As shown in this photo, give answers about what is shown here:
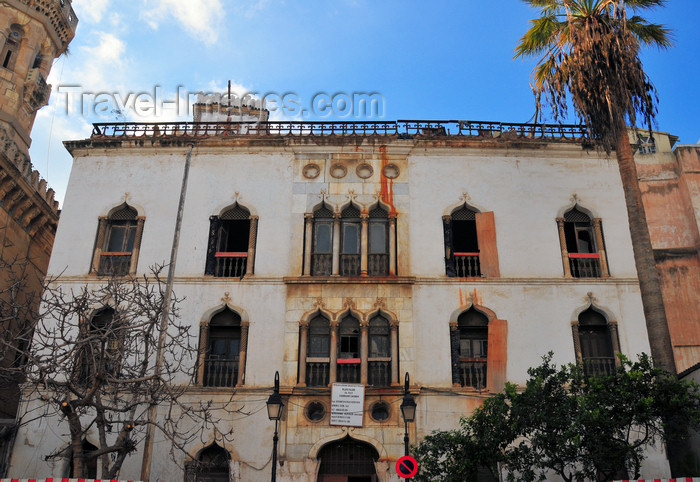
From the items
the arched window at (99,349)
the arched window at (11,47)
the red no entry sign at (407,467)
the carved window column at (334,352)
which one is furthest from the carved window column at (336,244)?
the arched window at (11,47)

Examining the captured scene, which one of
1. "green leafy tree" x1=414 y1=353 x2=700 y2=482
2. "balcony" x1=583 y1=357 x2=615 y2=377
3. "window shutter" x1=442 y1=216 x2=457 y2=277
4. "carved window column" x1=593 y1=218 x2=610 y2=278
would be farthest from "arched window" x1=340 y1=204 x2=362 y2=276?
"carved window column" x1=593 y1=218 x2=610 y2=278

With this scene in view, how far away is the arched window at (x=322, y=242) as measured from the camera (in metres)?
19.6

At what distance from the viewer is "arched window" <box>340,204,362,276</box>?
19.6 metres

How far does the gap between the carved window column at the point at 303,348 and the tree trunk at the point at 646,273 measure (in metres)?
8.91

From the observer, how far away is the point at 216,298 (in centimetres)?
1903

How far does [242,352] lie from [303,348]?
69.0 inches

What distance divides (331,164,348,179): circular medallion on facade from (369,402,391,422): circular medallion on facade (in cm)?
733

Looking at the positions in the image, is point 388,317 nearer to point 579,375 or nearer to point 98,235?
point 579,375

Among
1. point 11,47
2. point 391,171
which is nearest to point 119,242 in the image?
point 391,171

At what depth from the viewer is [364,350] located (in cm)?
1831

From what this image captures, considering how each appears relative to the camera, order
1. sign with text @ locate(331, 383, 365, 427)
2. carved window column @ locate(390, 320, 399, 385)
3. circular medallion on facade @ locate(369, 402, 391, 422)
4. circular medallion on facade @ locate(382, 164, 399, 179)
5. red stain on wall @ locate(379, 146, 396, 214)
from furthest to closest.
Answer: circular medallion on facade @ locate(382, 164, 399, 179) < red stain on wall @ locate(379, 146, 396, 214) < carved window column @ locate(390, 320, 399, 385) < circular medallion on facade @ locate(369, 402, 391, 422) < sign with text @ locate(331, 383, 365, 427)

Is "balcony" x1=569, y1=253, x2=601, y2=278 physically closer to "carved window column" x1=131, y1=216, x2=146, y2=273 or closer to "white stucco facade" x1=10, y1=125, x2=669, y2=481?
"white stucco facade" x1=10, y1=125, x2=669, y2=481

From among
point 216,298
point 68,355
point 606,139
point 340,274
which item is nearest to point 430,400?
point 340,274

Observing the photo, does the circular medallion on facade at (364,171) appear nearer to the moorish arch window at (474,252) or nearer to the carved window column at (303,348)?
the moorish arch window at (474,252)
